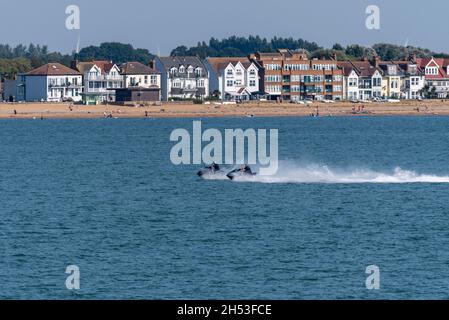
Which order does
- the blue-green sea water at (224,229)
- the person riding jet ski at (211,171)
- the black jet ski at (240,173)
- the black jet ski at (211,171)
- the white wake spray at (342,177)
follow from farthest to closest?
the person riding jet ski at (211,171), the black jet ski at (211,171), the white wake spray at (342,177), the black jet ski at (240,173), the blue-green sea water at (224,229)

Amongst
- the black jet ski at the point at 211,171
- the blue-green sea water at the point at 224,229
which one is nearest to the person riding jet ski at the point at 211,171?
the black jet ski at the point at 211,171

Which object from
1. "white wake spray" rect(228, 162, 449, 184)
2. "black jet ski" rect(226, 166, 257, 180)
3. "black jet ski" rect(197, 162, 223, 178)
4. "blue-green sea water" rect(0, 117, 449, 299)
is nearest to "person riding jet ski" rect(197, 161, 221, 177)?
"black jet ski" rect(197, 162, 223, 178)

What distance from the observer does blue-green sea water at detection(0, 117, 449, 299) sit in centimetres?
3628

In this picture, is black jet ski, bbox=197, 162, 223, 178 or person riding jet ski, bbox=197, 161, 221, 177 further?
person riding jet ski, bbox=197, 161, 221, 177

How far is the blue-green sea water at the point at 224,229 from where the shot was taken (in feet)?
119

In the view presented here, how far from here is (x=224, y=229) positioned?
51.1 m

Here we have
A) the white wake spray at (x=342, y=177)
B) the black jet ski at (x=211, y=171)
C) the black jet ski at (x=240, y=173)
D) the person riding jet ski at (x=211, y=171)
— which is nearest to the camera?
the black jet ski at (x=240, y=173)

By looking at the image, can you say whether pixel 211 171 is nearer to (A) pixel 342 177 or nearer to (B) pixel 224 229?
(A) pixel 342 177

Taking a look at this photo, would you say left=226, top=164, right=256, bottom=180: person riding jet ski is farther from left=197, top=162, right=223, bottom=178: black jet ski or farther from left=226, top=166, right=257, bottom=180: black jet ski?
left=197, top=162, right=223, bottom=178: black jet ski

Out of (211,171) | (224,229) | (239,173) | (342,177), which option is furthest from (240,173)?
(224,229)

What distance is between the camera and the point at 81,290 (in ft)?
116

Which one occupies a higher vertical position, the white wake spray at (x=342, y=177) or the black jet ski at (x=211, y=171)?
the black jet ski at (x=211, y=171)

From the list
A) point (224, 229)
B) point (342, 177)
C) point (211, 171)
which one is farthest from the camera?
point (211, 171)

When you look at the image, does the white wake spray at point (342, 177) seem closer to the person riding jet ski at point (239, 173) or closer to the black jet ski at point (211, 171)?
the person riding jet ski at point (239, 173)
